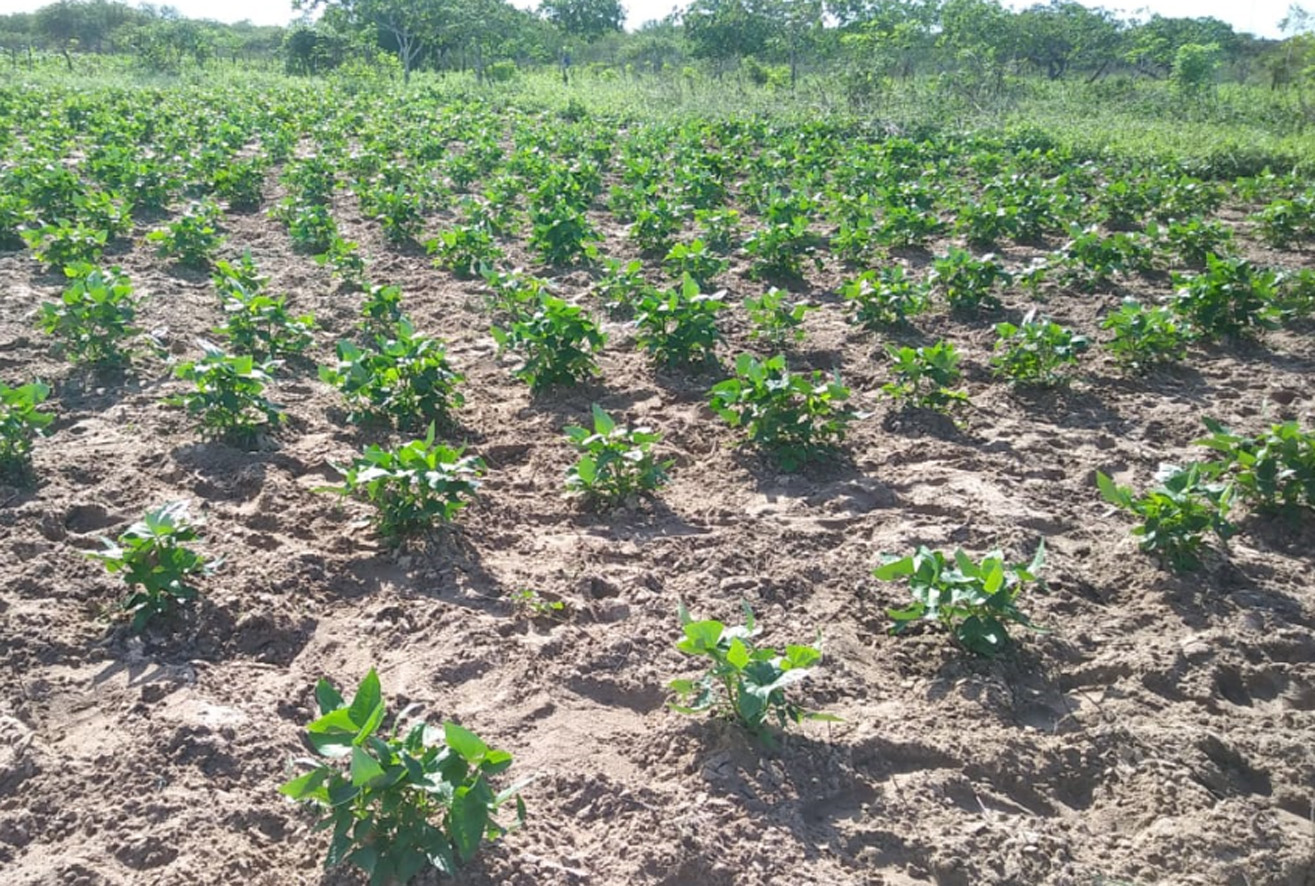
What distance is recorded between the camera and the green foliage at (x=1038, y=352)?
5309 mm

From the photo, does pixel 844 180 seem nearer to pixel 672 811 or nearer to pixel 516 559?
pixel 516 559

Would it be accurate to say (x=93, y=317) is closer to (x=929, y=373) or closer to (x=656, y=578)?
(x=656, y=578)

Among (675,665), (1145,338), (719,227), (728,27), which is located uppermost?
(728,27)

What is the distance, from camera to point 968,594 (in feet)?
9.95

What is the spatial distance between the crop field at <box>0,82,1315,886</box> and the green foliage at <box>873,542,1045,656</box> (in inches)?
0.7

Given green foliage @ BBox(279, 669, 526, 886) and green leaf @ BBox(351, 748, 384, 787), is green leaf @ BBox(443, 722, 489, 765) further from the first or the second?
green leaf @ BBox(351, 748, 384, 787)

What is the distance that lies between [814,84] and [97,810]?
23129 mm

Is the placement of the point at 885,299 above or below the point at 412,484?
above

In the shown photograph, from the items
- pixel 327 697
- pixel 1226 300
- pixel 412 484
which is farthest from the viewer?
pixel 1226 300


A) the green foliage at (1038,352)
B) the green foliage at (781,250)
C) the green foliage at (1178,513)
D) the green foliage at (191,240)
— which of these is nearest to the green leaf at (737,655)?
the green foliage at (1178,513)

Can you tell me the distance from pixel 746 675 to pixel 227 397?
119 inches

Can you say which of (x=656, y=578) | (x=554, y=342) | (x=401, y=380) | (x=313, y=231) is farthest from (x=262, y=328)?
(x=656, y=578)

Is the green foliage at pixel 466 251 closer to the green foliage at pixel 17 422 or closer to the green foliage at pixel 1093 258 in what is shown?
the green foliage at pixel 17 422

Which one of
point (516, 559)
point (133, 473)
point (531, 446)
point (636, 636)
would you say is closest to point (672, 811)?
point (636, 636)
